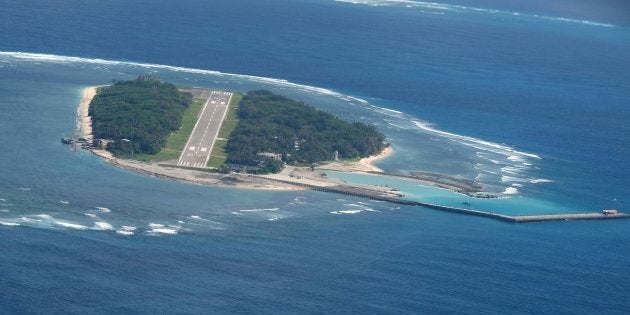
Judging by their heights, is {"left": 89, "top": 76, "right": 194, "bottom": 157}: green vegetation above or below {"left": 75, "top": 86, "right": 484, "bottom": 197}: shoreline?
above

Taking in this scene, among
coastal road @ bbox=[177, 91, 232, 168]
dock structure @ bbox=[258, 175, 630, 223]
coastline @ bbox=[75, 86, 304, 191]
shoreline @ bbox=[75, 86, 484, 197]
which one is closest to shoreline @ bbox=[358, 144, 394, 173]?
→ shoreline @ bbox=[75, 86, 484, 197]

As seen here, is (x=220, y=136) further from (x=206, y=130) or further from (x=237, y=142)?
(x=237, y=142)

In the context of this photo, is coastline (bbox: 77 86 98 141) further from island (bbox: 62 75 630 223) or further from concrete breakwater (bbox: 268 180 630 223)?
concrete breakwater (bbox: 268 180 630 223)

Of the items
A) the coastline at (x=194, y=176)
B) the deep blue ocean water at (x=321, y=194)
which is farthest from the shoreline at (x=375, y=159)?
the coastline at (x=194, y=176)

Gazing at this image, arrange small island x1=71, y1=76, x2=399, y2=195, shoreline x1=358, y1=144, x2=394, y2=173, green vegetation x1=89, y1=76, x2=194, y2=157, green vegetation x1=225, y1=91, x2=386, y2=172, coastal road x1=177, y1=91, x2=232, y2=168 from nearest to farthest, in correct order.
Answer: small island x1=71, y1=76, x2=399, y2=195 < coastal road x1=177, y1=91, x2=232, y2=168 < green vegetation x1=89, y1=76, x2=194, y2=157 < green vegetation x1=225, y1=91, x2=386, y2=172 < shoreline x1=358, y1=144, x2=394, y2=173

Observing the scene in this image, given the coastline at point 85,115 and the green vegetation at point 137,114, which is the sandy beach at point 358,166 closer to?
the green vegetation at point 137,114

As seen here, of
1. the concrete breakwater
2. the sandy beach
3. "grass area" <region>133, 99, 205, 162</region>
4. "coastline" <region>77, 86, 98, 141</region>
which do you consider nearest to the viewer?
the concrete breakwater
